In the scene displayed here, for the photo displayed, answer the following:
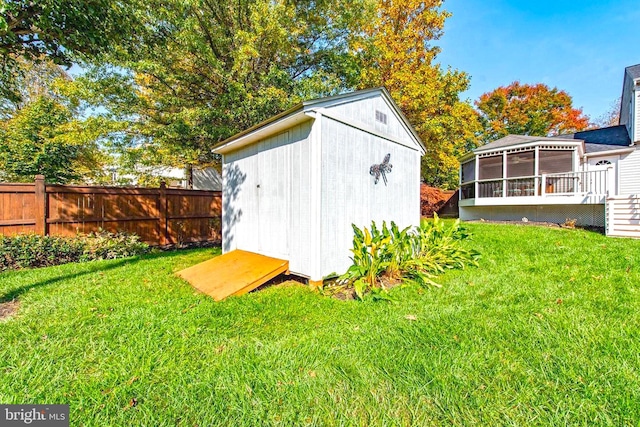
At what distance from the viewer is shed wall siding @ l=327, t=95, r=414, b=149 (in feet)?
14.7

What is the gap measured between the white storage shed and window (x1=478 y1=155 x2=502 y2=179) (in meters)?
8.98

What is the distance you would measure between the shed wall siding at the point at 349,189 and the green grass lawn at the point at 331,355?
3.03 ft

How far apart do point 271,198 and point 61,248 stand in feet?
15.5

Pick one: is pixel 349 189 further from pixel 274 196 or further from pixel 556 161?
pixel 556 161

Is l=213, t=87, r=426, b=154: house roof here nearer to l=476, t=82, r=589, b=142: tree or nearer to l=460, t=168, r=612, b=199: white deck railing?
l=460, t=168, r=612, b=199: white deck railing

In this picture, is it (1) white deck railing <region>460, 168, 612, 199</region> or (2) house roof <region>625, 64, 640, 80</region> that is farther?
(2) house roof <region>625, 64, 640, 80</region>

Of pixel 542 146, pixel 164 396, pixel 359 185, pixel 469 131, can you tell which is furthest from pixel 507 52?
pixel 164 396

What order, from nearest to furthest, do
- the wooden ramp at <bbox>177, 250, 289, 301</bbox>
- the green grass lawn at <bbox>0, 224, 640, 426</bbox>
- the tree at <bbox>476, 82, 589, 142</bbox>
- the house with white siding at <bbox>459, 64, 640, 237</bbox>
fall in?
the green grass lawn at <bbox>0, 224, 640, 426</bbox>
the wooden ramp at <bbox>177, 250, 289, 301</bbox>
the house with white siding at <bbox>459, 64, 640, 237</bbox>
the tree at <bbox>476, 82, 589, 142</bbox>

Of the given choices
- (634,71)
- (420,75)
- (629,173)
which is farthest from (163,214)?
(634,71)

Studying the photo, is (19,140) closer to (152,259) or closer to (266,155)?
(152,259)

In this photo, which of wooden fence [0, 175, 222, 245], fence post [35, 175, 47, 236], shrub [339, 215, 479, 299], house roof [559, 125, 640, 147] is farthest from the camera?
house roof [559, 125, 640, 147]

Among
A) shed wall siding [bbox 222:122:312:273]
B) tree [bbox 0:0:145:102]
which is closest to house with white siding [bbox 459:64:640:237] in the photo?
shed wall siding [bbox 222:122:312:273]

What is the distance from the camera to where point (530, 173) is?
11.9m

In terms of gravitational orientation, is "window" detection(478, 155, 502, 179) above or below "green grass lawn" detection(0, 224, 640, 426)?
above
